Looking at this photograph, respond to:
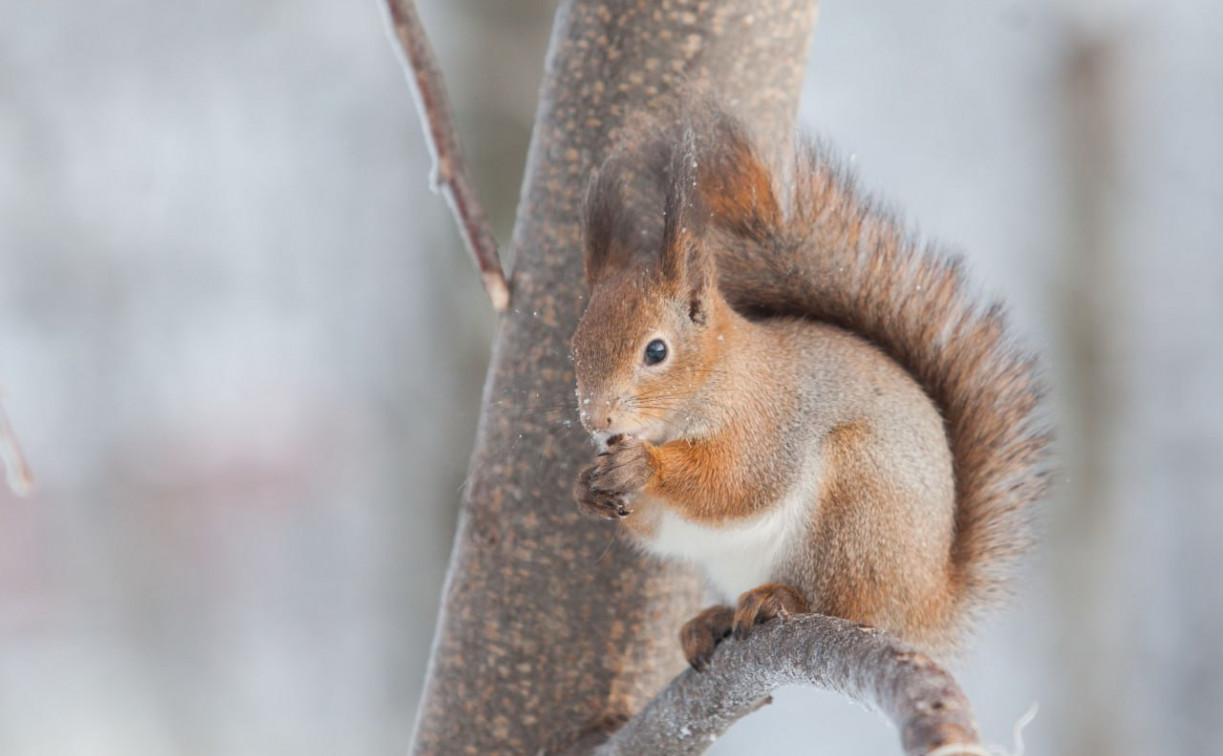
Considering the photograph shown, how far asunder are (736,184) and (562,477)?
0.33m

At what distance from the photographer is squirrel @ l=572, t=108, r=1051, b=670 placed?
3.43 ft

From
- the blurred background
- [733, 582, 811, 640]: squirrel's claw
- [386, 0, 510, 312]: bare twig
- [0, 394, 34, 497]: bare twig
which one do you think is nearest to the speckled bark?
[386, 0, 510, 312]: bare twig

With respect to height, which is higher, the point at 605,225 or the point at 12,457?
the point at 605,225

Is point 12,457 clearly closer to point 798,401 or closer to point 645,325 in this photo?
point 645,325

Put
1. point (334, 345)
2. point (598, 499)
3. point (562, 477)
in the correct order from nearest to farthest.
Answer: point (598, 499), point (562, 477), point (334, 345)

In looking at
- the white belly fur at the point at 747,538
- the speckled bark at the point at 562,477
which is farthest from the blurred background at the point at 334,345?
the white belly fur at the point at 747,538

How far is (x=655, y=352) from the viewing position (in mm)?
1080

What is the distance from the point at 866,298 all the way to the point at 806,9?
0.29 metres

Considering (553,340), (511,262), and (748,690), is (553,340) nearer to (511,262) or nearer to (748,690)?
(511,262)

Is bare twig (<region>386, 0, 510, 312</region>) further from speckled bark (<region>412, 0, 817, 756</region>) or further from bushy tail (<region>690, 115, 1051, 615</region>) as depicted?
bushy tail (<region>690, 115, 1051, 615</region>)

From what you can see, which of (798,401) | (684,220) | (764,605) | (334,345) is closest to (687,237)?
(684,220)

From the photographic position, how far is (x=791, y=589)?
1065 mm

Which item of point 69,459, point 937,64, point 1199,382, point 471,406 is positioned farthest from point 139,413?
point 1199,382

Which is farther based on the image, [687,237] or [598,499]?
[687,237]
